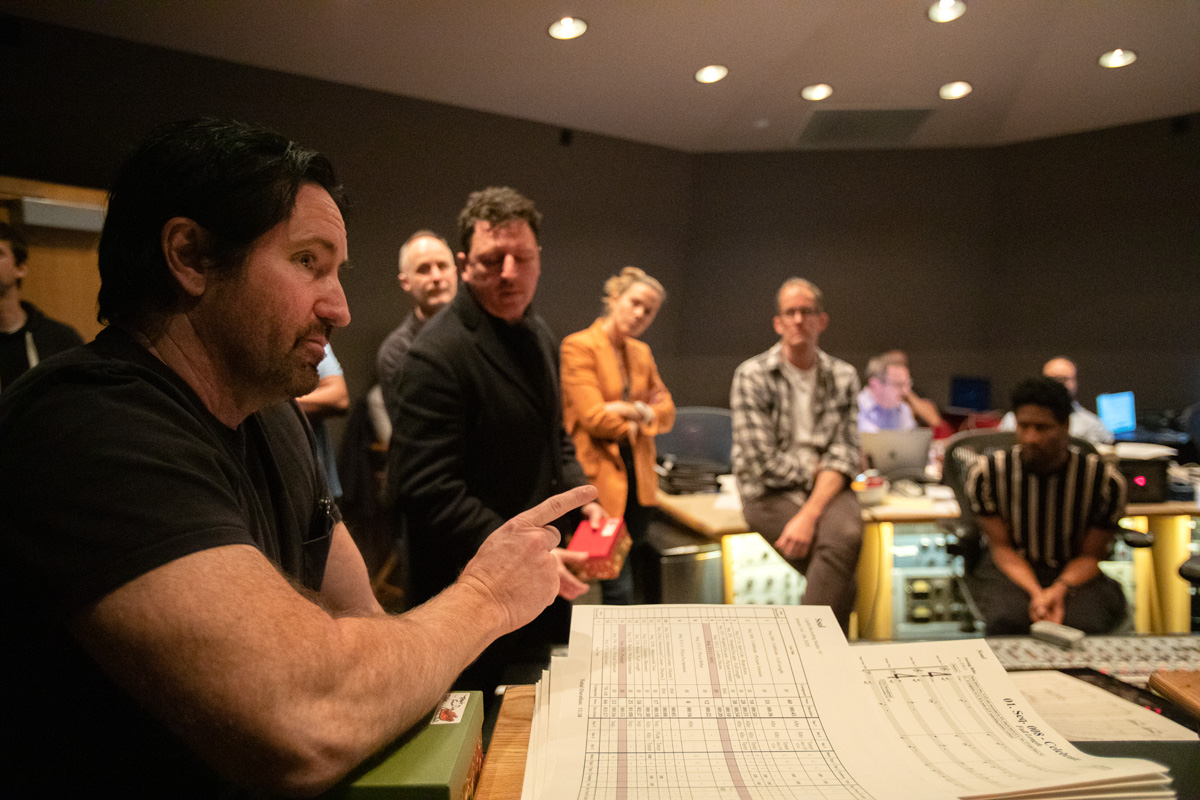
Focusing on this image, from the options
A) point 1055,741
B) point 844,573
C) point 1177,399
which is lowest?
point 844,573

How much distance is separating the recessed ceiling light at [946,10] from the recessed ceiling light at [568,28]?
167 centimetres

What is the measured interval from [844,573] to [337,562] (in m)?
2.28

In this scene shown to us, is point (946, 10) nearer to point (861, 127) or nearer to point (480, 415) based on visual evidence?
point (861, 127)

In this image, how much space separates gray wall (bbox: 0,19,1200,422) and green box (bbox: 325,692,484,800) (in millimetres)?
3663

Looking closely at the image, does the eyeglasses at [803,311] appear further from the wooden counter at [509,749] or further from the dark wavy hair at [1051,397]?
the wooden counter at [509,749]

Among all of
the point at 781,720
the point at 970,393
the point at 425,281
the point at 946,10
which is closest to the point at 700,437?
the point at 425,281

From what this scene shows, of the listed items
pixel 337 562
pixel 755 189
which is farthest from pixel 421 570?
pixel 755 189

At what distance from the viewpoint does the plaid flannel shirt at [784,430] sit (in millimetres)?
2949

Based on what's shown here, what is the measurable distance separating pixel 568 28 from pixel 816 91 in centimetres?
180

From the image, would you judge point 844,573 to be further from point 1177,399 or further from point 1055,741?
point 1177,399

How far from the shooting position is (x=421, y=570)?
5.95 feet

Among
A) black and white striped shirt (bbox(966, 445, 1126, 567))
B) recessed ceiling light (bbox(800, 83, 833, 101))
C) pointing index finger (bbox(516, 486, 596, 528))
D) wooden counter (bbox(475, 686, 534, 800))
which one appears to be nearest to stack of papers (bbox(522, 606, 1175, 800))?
wooden counter (bbox(475, 686, 534, 800))

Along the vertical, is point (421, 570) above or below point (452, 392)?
below

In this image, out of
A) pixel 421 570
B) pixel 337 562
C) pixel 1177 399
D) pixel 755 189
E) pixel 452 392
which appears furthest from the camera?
pixel 755 189
